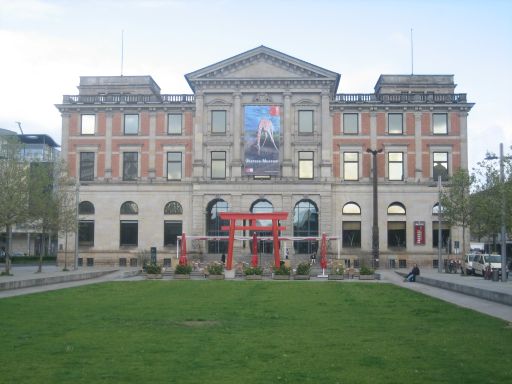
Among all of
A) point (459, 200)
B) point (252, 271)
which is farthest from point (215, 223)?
point (459, 200)

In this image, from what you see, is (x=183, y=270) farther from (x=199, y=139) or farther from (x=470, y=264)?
(x=199, y=139)

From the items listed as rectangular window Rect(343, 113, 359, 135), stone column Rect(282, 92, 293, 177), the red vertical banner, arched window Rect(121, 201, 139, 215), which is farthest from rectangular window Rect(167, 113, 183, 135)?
the red vertical banner

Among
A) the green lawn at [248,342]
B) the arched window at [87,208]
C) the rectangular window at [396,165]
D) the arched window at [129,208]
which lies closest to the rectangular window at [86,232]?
the arched window at [87,208]

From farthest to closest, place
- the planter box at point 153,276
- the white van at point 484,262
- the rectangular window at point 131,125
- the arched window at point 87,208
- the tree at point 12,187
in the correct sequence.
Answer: the rectangular window at point 131,125 → the arched window at point 87,208 → the white van at point 484,262 → the planter box at point 153,276 → the tree at point 12,187

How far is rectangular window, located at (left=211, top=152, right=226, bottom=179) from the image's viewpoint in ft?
240

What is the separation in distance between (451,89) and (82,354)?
76183 mm

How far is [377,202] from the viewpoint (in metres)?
71.5

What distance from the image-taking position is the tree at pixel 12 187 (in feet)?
147

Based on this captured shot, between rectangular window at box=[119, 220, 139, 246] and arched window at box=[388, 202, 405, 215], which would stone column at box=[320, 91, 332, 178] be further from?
rectangular window at box=[119, 220, 139, 246]

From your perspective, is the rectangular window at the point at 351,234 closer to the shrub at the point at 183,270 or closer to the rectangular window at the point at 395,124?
the rectangular window at the point at 395,124

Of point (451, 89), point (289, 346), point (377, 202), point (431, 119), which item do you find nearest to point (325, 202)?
point (377, 202)

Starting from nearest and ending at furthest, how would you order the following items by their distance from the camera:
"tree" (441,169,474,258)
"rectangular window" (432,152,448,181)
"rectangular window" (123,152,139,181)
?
"tree" (441,169,474,258)
"rectangular window" (432,152,448,181)
"rectangular window" (123,152,139,181)

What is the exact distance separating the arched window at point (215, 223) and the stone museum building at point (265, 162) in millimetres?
124

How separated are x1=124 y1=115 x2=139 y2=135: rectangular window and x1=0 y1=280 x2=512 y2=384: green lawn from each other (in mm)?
48382
